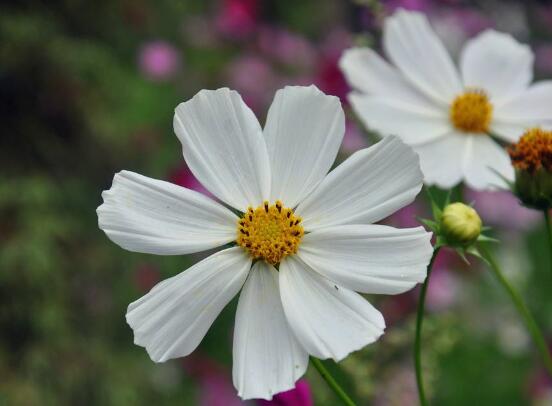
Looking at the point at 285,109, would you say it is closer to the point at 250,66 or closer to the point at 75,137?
the point at 250,66

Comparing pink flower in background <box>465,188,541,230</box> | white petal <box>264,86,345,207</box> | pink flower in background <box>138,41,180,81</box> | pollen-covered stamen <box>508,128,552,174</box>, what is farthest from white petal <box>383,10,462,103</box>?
pink flower in background <box>138,41,180,81</box>

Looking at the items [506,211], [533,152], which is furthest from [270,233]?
[506,211]

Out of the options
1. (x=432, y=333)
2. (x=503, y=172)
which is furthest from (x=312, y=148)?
(x=432, y=333)

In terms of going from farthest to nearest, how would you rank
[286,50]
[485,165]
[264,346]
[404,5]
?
[286,50] < [404,5] < [485,165] < [264,346]

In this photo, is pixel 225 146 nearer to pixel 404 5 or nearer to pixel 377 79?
pixel 377 79

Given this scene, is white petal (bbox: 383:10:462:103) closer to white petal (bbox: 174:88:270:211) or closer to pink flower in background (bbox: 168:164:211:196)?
white petal (bbox: 174:88:270:211)

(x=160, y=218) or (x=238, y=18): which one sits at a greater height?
(x=160, y=218)
